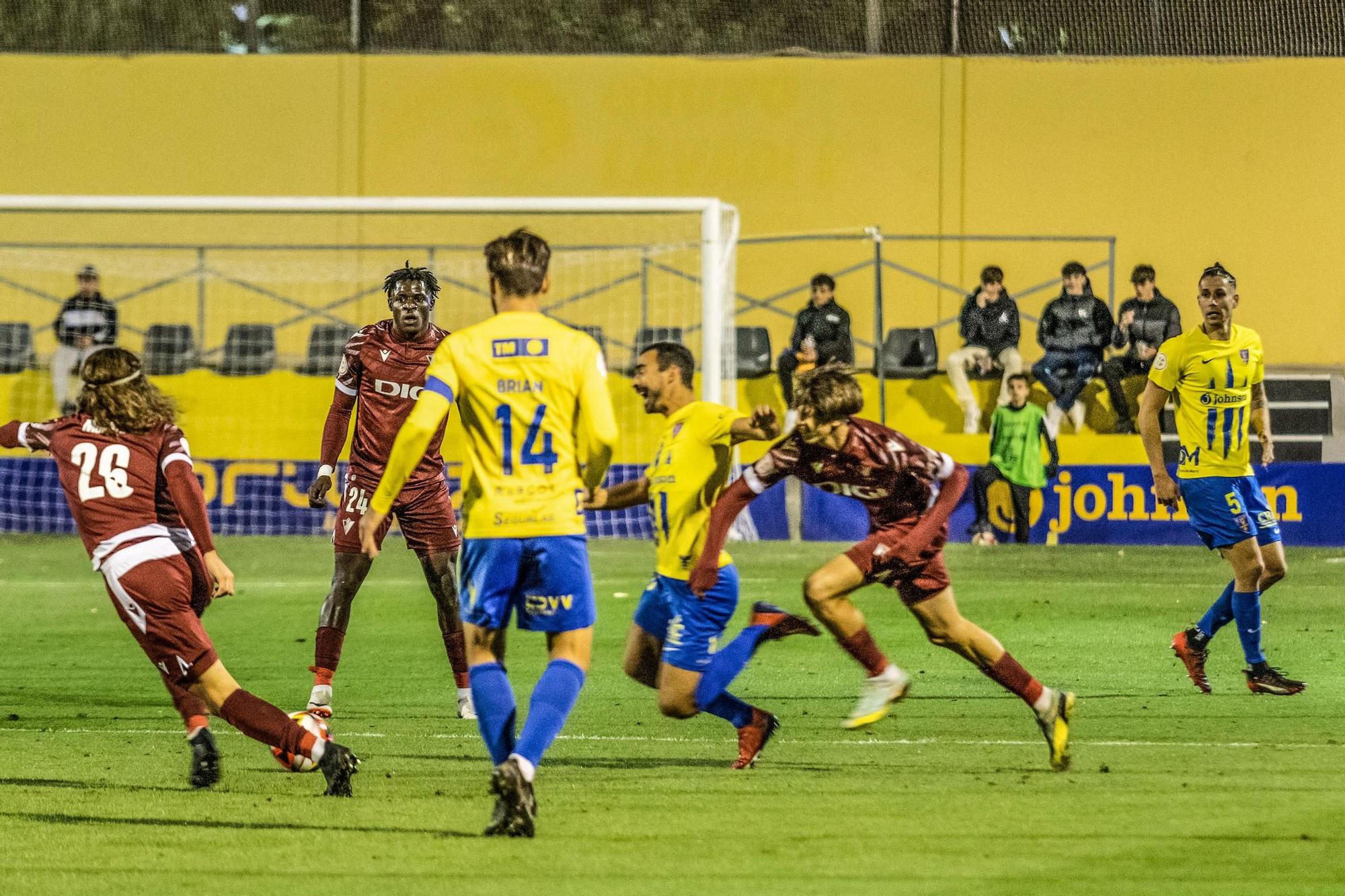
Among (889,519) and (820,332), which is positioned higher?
(820,332)

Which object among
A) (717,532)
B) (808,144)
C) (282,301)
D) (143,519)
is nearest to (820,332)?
(808,144)

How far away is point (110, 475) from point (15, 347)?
15835 millimetres

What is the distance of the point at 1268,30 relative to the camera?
2569 centimetres

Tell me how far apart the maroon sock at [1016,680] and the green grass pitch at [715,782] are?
0.28m

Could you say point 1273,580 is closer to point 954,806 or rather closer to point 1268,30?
point 954,806

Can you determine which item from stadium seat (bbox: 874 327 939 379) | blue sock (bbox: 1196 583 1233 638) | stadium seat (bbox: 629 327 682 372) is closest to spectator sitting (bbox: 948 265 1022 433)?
stadium seat (bbox: 874 327 939 379)

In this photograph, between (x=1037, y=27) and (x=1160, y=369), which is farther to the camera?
(x=1037, y=27)

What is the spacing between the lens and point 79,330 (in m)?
19.3

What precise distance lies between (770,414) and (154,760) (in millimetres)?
2936

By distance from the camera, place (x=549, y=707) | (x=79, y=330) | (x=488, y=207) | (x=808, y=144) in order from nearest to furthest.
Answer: (x=549, y=707) → (x=488, y=207) → (x=79, y=330) → (x=808, y=144)

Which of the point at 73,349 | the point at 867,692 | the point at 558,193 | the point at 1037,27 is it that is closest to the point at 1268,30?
the point at 1037,27

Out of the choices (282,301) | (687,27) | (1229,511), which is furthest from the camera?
(687,27)

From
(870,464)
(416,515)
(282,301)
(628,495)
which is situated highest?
(282,301)

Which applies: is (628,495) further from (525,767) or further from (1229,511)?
(1229,511)
